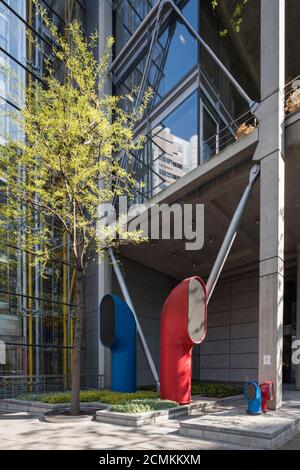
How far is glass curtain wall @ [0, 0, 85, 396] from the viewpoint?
1755 centimetres

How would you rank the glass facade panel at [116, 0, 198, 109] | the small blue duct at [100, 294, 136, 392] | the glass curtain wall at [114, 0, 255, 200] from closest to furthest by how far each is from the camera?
1. the small blue duct at [100, 294, 136, 392]
2. the glass curtain wall at [114, 0, 255, 200]
3. the glass facade panel at [116, 0, 198, 109]

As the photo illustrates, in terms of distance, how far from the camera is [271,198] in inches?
479

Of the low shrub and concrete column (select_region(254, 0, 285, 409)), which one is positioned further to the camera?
concrete column (select_region(254, 0, 285, 409))

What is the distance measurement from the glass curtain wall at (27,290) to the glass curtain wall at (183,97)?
466 cm

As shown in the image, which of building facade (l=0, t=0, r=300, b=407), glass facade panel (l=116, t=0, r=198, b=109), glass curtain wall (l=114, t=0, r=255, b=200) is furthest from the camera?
glass facade panel (l=116, t=0, r=198, b=109)

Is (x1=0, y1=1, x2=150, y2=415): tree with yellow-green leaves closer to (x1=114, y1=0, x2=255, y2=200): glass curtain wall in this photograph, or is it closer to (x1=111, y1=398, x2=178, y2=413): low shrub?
(x1=111, y1=398, x2=178, y2=413): low shrub

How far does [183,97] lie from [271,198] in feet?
26.4

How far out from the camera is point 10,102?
18.9m

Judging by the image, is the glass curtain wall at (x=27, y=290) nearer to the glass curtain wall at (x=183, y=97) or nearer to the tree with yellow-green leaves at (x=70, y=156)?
the tree with yellow-green leaves at (x=70, y=156)

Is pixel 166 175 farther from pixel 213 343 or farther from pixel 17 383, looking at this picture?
pixel 213 343

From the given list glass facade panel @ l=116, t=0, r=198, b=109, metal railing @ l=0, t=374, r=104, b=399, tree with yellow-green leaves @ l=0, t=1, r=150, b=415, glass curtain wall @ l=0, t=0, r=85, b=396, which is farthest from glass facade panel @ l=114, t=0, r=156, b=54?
metal railing @ l=0, t=374, r=104, b=399

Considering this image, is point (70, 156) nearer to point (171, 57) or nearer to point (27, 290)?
point (27, 290)

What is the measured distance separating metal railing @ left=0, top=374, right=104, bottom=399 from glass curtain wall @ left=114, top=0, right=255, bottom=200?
8.39 meters

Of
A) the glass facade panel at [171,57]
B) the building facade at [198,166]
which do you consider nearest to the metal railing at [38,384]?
the building facade at [198,166]
